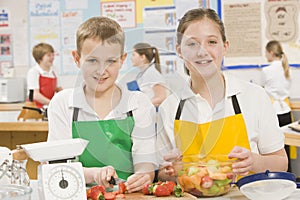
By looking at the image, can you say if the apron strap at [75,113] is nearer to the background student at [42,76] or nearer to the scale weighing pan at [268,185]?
the scale weighing pan at [268,185]

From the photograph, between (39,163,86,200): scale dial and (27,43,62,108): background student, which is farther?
(27,43,62,108): background student

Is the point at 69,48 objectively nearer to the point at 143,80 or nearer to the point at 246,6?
the point at 246,6

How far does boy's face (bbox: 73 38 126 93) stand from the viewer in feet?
5.03

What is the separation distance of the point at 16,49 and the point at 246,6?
2737mm

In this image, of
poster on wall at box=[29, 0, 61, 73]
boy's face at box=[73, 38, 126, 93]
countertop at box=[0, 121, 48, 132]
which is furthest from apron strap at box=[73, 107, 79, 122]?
poster on wall at box=[29, 0, 61, 73]

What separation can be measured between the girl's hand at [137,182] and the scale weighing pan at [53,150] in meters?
0.21

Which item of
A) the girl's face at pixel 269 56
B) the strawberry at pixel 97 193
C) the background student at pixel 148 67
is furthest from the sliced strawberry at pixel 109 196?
the girl's face at pixel 269 56

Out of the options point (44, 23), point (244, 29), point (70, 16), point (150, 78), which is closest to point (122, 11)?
point (70, 16)

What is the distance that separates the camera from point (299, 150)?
201 inches

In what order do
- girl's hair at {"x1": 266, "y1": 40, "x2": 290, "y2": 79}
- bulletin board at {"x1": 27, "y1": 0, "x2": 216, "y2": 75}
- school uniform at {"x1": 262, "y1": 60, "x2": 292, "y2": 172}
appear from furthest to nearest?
bulletin board at {"x1": 27, "y1": 0, "x2": 216, "y2": 75} < girl's hair at {"x1": 266, "y1": 40, "x2": 290, "y2": 79} < school uniform at {"x1": 262, "y1": 60, "x2": 292, "y2": 172}

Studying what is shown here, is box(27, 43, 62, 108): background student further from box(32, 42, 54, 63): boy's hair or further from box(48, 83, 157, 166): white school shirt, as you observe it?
box(48, 83, 157, 166): white school shirt

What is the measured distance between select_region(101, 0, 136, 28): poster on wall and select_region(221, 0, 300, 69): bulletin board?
1028 millimetres

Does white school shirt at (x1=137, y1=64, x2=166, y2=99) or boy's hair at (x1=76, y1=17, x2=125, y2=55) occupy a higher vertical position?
boy's hair at (x1=76, y1=17, x2=125, y2=55)

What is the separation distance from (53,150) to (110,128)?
1.21 ft
